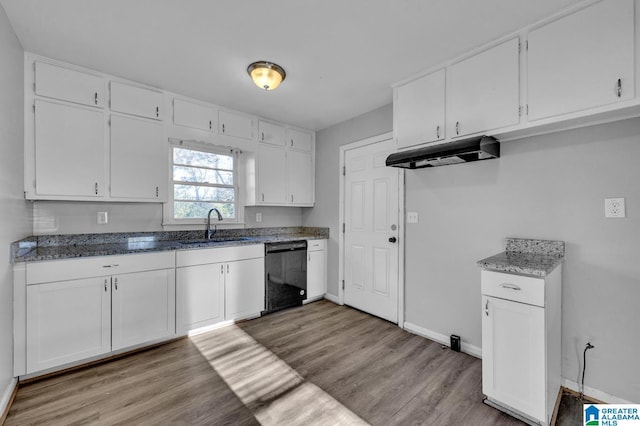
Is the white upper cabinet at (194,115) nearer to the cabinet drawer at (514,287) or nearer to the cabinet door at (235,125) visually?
the cabinet door at (235,125)

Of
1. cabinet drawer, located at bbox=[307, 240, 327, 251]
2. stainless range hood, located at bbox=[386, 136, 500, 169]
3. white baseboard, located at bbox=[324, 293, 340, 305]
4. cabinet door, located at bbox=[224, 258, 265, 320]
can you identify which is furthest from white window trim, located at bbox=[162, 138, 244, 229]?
stainless range hood, located at bbox=[386, 136, 500, 169]

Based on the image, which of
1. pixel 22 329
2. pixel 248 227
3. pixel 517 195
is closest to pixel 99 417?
pixel 22 329

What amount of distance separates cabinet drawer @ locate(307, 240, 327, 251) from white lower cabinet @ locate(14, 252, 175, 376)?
1.72 metres

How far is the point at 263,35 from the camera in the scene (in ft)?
6.69

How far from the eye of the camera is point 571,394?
1.92 m

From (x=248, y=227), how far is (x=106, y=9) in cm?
259

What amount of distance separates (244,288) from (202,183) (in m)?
1.38

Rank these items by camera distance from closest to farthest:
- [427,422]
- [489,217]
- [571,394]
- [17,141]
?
[427,422]
[571,394]
[17,141]
[489,217]

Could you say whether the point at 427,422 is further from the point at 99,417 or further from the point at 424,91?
the point at 424,91

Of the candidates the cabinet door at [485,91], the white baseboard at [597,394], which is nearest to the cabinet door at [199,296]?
the cabinet door at [485,91]

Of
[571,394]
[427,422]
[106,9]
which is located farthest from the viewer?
[571,394]

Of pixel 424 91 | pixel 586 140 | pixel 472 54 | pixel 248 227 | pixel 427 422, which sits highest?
pixel 472 54

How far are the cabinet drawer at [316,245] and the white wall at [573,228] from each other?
176cm

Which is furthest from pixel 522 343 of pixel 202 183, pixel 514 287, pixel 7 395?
pixel 202 183
